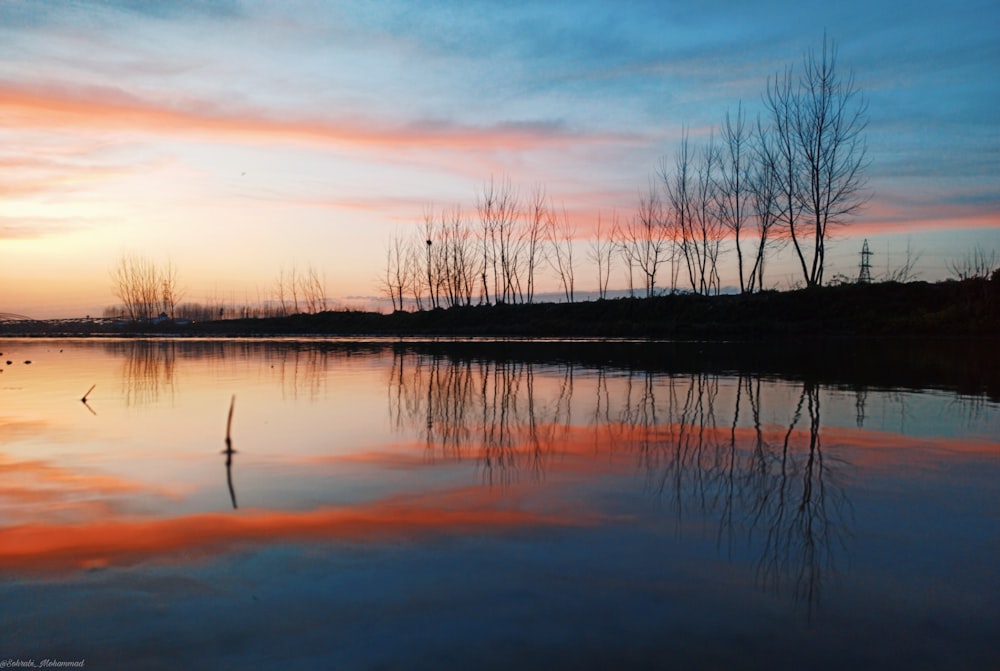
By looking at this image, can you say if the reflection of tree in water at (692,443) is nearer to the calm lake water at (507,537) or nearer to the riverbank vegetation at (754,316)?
the calm lake water at (507,537)

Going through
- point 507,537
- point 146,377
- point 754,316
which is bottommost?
point 507,537

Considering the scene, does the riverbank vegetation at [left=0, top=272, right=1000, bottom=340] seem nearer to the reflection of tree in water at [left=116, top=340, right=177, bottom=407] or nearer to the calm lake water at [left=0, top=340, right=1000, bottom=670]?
the reflection of tree in water at [left=116, top=340, right=177, bottom=407]

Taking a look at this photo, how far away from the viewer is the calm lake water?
401 centimetres

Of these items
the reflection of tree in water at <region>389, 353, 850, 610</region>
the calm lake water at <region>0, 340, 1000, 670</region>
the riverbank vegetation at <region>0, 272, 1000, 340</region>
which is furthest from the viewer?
the riverbank vegetation at <region>0, 272, 1000, 340</region>

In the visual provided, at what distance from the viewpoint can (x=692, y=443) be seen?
9289 millimetres

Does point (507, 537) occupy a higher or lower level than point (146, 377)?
lower

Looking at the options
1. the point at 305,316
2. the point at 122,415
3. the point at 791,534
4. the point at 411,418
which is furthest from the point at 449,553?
the point at 305,316

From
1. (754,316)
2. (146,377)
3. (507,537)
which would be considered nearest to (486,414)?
(507,537)

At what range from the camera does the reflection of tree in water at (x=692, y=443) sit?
573cm

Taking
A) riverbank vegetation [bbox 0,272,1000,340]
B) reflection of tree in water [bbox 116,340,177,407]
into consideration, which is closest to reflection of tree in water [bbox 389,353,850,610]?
reflection of tree in water [bbox 116,340,177,407]

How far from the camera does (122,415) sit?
1217 centimetres

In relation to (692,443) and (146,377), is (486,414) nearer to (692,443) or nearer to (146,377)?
(692,443)

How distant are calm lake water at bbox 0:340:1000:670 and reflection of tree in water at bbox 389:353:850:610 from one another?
0.14 ft

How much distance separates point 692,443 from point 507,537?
428 cm
